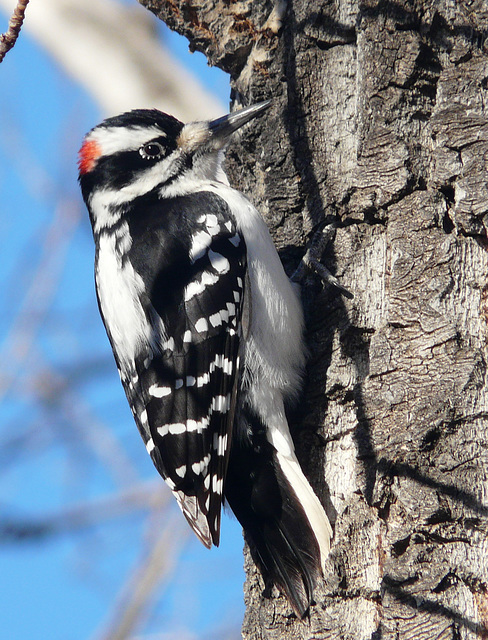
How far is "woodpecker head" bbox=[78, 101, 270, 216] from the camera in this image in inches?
131

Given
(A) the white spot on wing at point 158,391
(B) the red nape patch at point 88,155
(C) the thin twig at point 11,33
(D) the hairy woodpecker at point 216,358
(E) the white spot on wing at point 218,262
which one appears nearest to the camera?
(C) the thin twig at point 11,33

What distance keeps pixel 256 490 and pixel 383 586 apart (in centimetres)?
65

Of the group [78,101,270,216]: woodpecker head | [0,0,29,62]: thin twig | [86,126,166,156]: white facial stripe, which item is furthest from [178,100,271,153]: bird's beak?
[0,0,29,62]: thin twig

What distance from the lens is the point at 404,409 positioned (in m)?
2.35

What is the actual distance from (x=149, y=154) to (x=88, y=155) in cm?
30

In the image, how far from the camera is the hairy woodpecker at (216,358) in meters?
2.63

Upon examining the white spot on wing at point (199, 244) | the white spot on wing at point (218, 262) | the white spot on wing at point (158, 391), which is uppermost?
the white spot on wing at point (199, 244)

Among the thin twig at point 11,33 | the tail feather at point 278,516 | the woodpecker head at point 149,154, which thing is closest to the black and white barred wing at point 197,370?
the tail feather at point 278,516

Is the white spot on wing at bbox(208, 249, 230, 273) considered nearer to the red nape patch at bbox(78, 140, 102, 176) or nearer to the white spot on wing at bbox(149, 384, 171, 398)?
the white spot on wing at bbox(149, 384, 171, 398)

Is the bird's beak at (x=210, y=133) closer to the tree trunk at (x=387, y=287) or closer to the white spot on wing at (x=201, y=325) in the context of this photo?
the tree trunk at (x=387, y=287)

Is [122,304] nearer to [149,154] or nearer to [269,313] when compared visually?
[269,313]

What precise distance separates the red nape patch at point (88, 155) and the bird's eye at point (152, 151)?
8.4 inches

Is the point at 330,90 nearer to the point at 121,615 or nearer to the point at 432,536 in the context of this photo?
the point at 432,536

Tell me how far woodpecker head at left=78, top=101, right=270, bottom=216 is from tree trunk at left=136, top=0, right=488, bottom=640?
0.39 metres
